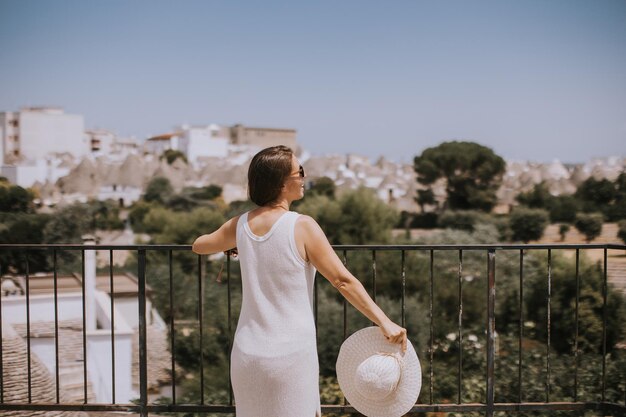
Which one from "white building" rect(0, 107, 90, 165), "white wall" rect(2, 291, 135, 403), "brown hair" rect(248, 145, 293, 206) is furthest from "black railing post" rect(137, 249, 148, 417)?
"white building" rect(0, 107, 90, 165)

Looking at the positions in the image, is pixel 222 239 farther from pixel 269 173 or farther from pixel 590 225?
pixel 590 225

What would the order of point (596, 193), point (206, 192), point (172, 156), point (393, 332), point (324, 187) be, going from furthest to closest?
point (172, 156), point (206, 192), point (324, 187), point (596, 193), point (393, 332)

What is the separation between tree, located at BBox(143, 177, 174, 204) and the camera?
2355 inches

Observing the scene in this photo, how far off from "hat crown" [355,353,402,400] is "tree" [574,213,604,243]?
1608 inches

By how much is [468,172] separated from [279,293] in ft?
168

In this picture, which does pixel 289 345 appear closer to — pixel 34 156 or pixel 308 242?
pixel 308 242

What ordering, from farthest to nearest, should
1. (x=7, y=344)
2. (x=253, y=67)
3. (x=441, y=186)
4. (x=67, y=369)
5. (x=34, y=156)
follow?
1. (x=34, y=156)
2. (x=253, y=67)
3. (x=441, y=186)
4. (x=67, y=369)
5. (x=7, y=344)

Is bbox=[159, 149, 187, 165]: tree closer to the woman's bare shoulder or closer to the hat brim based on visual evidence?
the hat brim

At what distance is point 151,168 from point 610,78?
50.7 metres

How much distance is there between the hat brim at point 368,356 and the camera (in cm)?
197

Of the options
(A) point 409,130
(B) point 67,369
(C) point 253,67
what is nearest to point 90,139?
(C) point 253,67

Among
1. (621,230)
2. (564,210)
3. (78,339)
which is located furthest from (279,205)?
(564,210)

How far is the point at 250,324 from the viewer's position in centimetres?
185

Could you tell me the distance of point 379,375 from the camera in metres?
1.92
